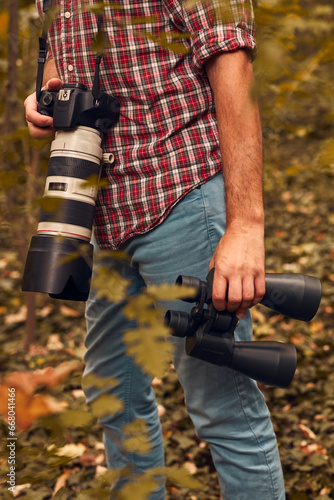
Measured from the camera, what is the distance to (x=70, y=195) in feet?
3.73

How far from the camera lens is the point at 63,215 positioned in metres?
1.13

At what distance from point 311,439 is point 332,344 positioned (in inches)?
28.9

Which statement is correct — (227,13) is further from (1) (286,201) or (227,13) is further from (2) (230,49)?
(1) (286,201)

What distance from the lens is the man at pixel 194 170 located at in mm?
1110

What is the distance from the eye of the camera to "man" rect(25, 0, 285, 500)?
1.11 meters

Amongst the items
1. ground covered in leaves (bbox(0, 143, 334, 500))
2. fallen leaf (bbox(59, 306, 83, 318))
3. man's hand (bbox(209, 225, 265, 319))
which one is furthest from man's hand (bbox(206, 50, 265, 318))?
fallen leaf (bbox(59, 306, 83, 318))

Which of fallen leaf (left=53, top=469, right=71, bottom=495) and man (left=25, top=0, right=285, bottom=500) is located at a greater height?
man (left=25, top=0, right=285, bottom=500)

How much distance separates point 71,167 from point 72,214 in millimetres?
113

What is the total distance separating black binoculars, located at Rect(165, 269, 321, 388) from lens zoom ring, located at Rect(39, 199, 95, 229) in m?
0.28

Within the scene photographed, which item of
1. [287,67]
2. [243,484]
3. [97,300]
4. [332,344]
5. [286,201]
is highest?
[287,67]

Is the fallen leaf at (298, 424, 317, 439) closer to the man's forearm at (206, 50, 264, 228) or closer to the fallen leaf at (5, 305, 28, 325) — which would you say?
the man's forearm at (206, 50, 264, 228)

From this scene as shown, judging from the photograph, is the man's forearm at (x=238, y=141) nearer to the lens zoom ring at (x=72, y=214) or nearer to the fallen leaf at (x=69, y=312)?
the lens zoom ring at (x=72, y=214)

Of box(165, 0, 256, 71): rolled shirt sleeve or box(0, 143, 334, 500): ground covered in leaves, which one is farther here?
box(0, 143, 334, 500): ground covered in leaves

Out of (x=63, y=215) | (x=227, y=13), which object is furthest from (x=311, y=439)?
(x=227, y=13)
